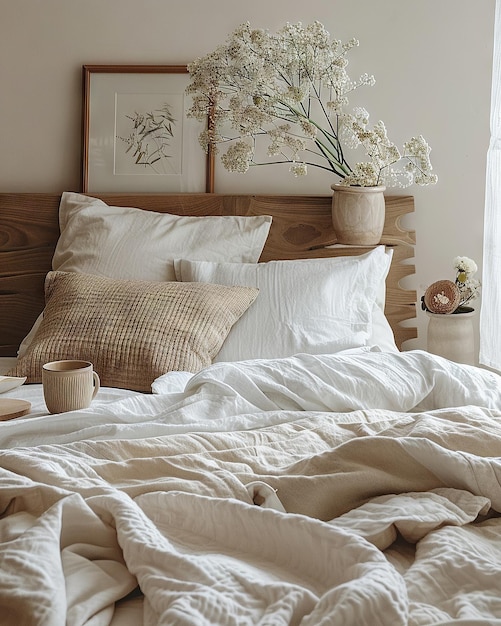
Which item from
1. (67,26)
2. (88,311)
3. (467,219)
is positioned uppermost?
(67,26)

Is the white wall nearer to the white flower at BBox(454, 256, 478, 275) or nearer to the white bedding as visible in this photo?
the white flower at BBox(454, 256, 478, 275)

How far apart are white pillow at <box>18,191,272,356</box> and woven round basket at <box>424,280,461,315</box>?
0.62 metres

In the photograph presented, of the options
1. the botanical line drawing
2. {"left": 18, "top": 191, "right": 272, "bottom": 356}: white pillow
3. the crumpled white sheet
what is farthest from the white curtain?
the botanical line drawing

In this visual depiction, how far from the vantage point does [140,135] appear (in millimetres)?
3342

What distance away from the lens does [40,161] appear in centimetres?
339

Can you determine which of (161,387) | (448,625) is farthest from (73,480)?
(161,387)

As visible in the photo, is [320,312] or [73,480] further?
[320,312]

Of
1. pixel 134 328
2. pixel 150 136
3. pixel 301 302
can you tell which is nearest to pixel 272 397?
pixel 134 328

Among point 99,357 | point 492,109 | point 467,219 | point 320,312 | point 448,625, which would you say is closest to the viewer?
point 448,625

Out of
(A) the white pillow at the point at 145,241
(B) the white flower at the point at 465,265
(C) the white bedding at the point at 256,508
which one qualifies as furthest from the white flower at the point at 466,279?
(C) the white bedding at the point at 256,508

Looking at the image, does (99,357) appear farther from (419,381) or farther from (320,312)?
(419,381)

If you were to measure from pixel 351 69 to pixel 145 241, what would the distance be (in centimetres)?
104

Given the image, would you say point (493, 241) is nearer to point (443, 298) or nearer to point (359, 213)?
point (443, 298)

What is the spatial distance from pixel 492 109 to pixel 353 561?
2.41m
